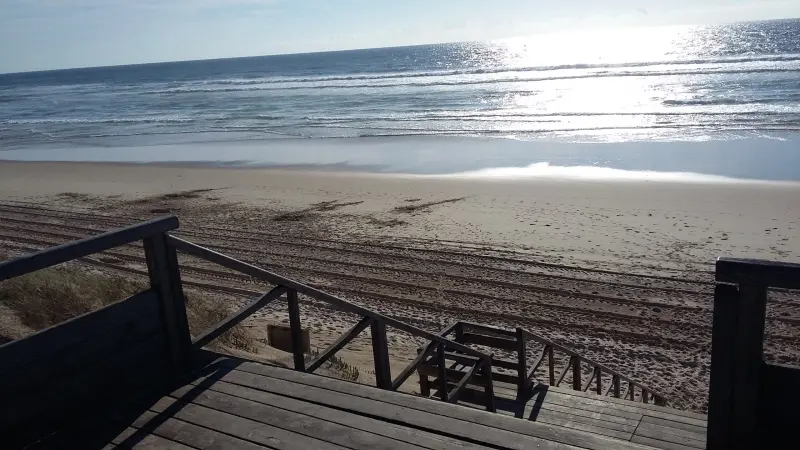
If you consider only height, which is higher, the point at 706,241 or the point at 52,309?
the point at 52,309

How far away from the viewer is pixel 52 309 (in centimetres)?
767

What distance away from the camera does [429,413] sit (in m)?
3.54

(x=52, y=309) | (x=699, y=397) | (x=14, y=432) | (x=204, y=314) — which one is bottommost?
(x=699, y=397)

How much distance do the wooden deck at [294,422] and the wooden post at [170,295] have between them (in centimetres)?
17

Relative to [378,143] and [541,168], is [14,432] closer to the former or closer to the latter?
[541,168]

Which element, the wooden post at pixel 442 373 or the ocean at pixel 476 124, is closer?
the wooden post at pixel 442 373

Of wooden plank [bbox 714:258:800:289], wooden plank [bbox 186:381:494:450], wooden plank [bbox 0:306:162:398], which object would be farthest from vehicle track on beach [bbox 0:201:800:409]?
wooden plank [bbox 0:306:162:398]

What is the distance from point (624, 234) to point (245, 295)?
299 inches

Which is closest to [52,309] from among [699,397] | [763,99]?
[699,397]

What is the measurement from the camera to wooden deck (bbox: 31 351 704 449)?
328cm

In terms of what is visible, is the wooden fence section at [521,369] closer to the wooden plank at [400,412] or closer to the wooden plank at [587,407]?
the wooden plank at [587,407]

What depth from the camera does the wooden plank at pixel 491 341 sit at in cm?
693

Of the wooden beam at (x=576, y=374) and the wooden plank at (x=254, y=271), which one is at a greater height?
the wooden plank at (x=254, y=271)

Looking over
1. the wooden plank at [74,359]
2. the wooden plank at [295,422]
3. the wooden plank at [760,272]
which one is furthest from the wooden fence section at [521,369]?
the wooden plank at [760,272]
